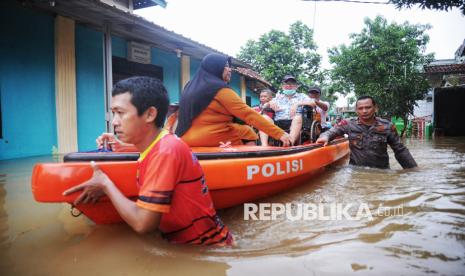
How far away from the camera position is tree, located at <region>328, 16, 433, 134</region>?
13.3m

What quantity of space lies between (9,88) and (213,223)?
5.65 metres

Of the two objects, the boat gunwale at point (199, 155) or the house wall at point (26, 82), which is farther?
the house wall at point (26, 82)

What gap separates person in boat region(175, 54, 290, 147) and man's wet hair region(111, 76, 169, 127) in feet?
4.15

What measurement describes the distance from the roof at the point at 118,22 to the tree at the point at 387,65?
8.92m

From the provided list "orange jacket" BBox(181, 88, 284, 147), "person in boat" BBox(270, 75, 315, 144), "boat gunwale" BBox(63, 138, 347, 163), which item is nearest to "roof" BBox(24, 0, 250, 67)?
"person in boat" BBox(270, 75, 315, 144)

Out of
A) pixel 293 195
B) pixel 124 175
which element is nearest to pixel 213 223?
pixel 124 175

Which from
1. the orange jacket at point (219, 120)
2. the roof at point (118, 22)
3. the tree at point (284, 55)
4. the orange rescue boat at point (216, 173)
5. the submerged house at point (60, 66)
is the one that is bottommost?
the orange rescue boat at point (216, 173)

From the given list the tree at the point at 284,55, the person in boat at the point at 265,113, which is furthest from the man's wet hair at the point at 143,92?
the tree at the point at 284,55

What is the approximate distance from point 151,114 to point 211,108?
1.33m

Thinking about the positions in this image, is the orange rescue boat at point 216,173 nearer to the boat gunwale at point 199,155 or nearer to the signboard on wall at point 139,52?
the boat gunwale at point 199,155

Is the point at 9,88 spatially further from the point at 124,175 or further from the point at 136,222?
the point at 136,222

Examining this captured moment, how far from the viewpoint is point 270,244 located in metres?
1.98

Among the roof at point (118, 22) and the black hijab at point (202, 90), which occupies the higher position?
the roof at point (118, 22)

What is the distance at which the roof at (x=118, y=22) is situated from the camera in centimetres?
545
